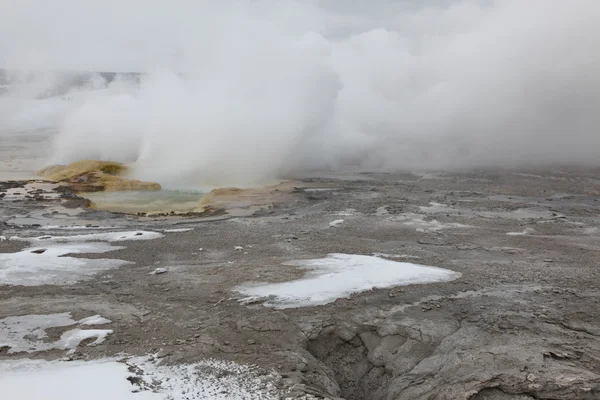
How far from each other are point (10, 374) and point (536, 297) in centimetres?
695

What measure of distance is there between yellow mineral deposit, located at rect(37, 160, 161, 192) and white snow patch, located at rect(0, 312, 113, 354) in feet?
42.4

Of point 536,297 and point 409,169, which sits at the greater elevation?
point 409,169

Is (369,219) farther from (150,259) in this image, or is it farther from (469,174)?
(469,174)

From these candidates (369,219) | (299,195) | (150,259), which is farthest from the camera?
(299,195)

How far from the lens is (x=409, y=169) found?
925 inches

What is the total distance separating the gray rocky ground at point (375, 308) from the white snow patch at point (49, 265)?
1.04 feet

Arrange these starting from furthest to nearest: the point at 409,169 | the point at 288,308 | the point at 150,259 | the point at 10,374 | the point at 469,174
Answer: the point at 409,169
the point at 469,174
the point at 150,259
the point at 288,308
the point at 10,374

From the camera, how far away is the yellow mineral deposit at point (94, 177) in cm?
1922

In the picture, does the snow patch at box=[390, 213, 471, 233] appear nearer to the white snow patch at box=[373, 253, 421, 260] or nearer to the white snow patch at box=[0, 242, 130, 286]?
the white snow patch at box=[373, 253, 421, 260]

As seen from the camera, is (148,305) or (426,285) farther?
(426,285)

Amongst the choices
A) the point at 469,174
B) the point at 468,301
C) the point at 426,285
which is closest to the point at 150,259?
the point at 426,285

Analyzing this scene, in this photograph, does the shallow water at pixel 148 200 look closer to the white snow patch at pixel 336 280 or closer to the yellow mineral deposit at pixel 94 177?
the yellow mineral deposit at pixel 94 177

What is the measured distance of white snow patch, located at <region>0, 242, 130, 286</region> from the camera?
26.8 ft

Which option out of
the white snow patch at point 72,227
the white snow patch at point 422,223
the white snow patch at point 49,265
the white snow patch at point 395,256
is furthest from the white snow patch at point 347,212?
the white snow patch at point 49,265
